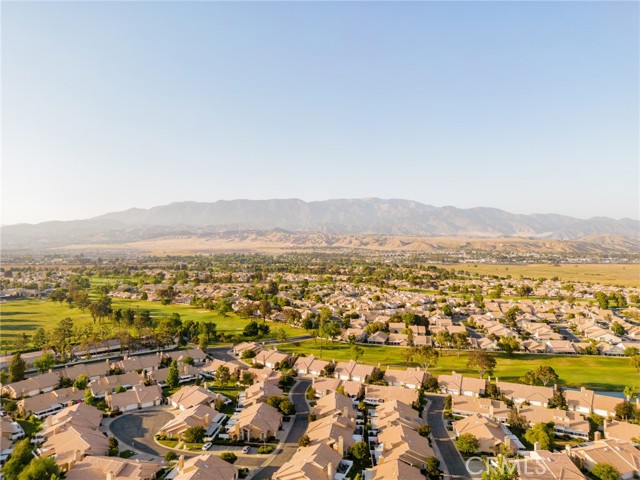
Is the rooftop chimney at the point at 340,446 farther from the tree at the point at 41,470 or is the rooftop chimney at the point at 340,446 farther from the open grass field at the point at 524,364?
the open grass field at the point at 524,364

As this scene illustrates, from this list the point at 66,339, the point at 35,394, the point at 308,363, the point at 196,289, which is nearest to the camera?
the point at 35,394

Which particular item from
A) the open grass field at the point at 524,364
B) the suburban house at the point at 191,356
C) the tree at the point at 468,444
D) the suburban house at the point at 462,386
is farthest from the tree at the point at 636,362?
the suburban house at the point at 191,356

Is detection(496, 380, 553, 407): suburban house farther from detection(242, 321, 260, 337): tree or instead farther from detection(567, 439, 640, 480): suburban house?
detection(242, 321, 260, 337): tree

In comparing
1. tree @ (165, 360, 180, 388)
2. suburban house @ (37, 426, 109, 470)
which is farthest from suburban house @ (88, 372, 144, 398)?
suburban house @ (37, 426, 109, 470)

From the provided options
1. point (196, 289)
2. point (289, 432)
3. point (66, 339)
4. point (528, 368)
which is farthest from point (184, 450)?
point (196, 289)

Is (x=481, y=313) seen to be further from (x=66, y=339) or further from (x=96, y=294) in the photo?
(x=96, y=294)
